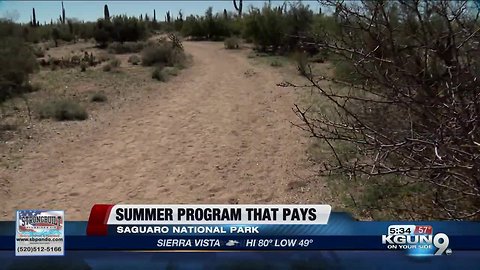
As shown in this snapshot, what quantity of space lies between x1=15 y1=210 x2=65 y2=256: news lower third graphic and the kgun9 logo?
197cm

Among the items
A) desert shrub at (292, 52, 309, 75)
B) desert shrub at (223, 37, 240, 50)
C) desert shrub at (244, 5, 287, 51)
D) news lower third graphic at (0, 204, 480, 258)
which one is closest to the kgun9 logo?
news lower third graphic at (0, 204, 480, 258)

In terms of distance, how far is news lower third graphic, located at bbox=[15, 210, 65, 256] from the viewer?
301 cm

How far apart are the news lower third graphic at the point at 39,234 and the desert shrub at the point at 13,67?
9544 mm

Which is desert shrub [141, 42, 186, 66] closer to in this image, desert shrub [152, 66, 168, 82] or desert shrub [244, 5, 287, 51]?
desert shrub [152, 66, 168, 82]

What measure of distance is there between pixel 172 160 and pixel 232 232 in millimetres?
4032

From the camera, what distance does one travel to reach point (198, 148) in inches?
298

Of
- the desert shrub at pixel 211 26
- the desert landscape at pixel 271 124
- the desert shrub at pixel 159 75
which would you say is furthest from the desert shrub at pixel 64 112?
the desert shrub at pixel 159 75

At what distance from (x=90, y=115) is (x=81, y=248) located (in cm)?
764

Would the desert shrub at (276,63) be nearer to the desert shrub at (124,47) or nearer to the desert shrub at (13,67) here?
the desert shrub at (124,47)

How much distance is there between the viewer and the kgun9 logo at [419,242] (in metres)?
2.91

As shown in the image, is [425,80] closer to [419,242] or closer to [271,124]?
[419,242]

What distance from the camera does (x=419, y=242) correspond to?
9.56 ft

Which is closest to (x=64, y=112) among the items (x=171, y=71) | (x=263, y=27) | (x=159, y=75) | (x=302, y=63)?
(x=302, y=63)

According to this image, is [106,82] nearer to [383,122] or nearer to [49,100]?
[49,100]
